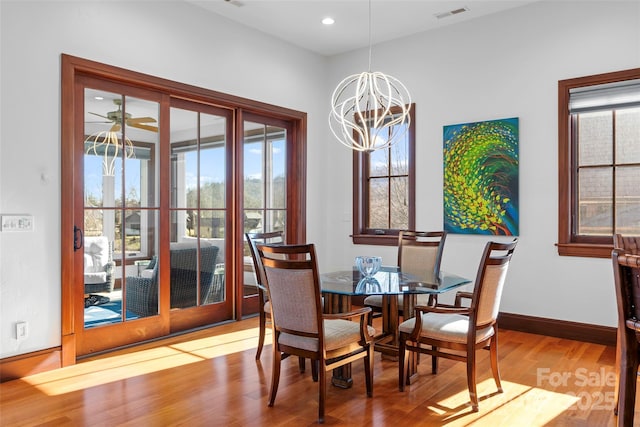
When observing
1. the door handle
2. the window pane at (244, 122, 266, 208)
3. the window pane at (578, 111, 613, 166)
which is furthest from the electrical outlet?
the window pane at (578, 111, 613, 166)

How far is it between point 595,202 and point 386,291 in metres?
2.54

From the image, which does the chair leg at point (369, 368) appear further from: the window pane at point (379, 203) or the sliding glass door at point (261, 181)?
the window pane at point (379, 203)

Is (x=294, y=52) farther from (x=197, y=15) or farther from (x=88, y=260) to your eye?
(x=88, y=260)

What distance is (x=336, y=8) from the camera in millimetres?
4516

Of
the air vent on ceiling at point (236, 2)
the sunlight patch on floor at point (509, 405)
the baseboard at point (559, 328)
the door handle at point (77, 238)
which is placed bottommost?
the sunlight patch on floor at point (509, 405)

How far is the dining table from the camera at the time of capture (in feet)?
9.28

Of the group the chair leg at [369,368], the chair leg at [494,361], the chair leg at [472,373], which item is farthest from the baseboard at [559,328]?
the chair leg at [369,368]

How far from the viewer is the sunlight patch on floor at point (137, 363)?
3135 millimetres

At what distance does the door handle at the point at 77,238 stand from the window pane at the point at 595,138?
4.26m

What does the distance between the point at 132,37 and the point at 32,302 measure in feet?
7.23

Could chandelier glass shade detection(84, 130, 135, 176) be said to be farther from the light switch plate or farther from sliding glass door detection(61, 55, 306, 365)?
the light switch plate

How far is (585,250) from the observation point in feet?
13.5

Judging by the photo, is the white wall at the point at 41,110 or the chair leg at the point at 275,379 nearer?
the chair leg at the point at 275,379

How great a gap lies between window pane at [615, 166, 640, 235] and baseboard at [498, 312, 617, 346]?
2.86 ft
